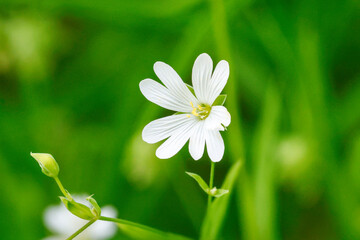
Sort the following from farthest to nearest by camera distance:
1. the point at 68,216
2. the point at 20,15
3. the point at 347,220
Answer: the point at 20,15 < the point at 347,220 < the point at 68,216

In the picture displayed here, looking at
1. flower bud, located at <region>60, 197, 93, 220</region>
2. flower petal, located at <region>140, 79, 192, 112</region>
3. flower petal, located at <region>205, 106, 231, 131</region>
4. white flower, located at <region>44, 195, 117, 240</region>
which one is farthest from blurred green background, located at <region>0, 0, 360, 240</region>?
flower bud, located at <region>60, 197, 93, 220</region>

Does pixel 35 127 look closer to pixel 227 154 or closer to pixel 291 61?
pixel 227 154

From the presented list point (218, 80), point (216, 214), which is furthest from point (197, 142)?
point (216, 214)

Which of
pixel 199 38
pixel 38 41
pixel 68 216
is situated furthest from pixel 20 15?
pixel 68 216

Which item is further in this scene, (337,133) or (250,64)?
(250,64)

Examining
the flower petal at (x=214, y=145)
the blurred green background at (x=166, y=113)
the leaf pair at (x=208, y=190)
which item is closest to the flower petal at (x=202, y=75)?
the flower petal at (x=214, y=145)

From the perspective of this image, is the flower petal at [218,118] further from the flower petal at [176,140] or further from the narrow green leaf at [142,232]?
the narrow green leaf at [142,232]
